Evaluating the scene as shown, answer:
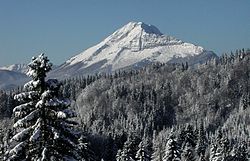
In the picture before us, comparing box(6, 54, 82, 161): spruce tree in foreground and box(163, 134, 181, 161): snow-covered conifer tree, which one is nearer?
box(6, 54, 82, 161): spruce tree in foreground

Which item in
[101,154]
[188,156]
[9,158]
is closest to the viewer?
[9,158]

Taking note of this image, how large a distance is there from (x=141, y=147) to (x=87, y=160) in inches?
1490

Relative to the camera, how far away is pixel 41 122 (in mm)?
21844

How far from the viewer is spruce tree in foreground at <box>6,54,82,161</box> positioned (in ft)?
70.2

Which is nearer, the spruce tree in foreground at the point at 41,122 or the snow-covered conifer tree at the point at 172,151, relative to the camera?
the spruce tree in foreground at the point at 41,122

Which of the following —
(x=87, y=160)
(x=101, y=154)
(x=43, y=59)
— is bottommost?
(x=101, y=154)

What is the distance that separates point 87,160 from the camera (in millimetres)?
23375

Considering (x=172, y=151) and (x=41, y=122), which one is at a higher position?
(x=41, y=122)

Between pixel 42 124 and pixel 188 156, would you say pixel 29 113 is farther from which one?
pixel 188 156

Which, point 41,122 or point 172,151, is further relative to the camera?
point 172,151

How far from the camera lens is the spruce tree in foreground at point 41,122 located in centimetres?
2141

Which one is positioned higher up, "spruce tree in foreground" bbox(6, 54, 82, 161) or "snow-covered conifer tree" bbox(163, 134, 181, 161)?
"spruce tree in foreground" bbox(6, 54, 82, 161)

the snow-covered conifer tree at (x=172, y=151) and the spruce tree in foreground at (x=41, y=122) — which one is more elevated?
the spruce tree in foreground at (x=41, y=122)

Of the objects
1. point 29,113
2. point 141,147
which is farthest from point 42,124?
point 141,147
